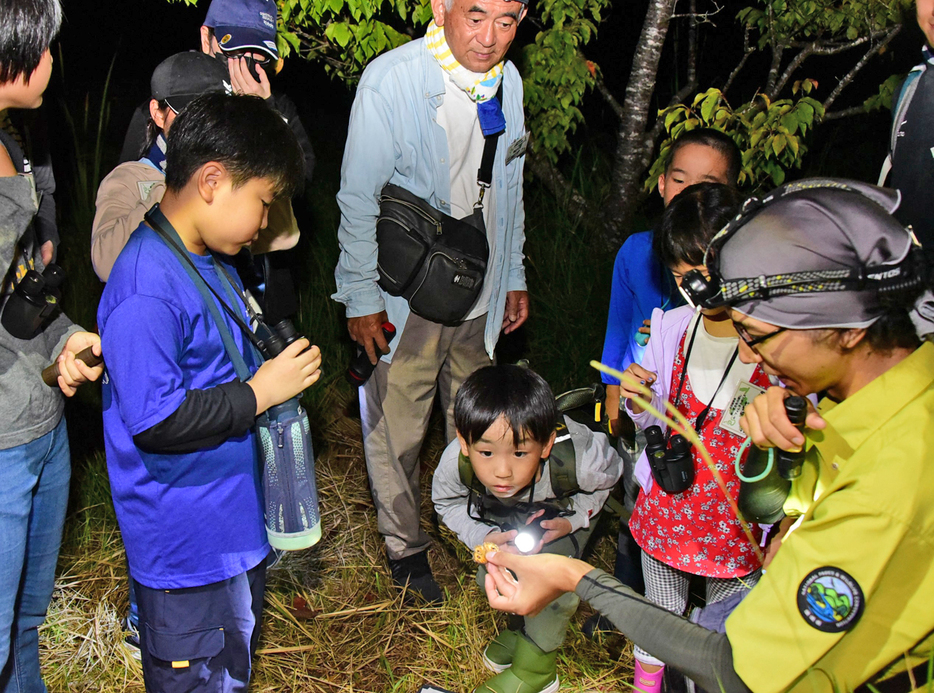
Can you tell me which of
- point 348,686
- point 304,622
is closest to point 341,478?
point 304,622

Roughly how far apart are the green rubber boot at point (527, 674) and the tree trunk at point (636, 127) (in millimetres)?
2659

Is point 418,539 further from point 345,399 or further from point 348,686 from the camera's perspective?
point 345,399

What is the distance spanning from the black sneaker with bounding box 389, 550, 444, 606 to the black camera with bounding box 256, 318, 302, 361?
53.7 inches

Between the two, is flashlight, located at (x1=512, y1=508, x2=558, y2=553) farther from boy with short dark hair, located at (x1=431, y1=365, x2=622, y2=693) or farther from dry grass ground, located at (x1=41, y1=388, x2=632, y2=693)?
dry grass ground, located at (x1=41, y1=388, x2=632, y2=693)

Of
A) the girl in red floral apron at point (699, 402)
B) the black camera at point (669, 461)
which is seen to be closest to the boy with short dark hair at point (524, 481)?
the girl in red floral apron at point (699, 402)

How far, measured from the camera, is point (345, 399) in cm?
442

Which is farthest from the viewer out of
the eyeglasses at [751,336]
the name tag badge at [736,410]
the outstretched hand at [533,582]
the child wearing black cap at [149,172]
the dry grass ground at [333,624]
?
Answer: the dry grass ground at [333,624]

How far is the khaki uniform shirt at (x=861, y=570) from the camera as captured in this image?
1310 mm

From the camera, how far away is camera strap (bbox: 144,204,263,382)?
1.93m

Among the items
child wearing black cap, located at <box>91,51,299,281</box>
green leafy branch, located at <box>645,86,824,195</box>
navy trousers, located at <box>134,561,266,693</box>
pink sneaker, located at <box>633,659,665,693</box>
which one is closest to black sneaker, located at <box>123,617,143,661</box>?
navy trousers, located at <box>134,561,266,693</box>

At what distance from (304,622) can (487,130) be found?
74.0 inches

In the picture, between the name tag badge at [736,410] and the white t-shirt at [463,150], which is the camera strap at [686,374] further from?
the white t-shirt at [463,150]

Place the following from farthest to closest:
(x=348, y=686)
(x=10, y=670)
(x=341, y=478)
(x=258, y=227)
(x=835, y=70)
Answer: (x=835, y=70) < (x=341, y=478) < (x=348, y=686) < (x=10, y=670) < (x=258, y=227)

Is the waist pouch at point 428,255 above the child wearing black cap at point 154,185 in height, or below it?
below
